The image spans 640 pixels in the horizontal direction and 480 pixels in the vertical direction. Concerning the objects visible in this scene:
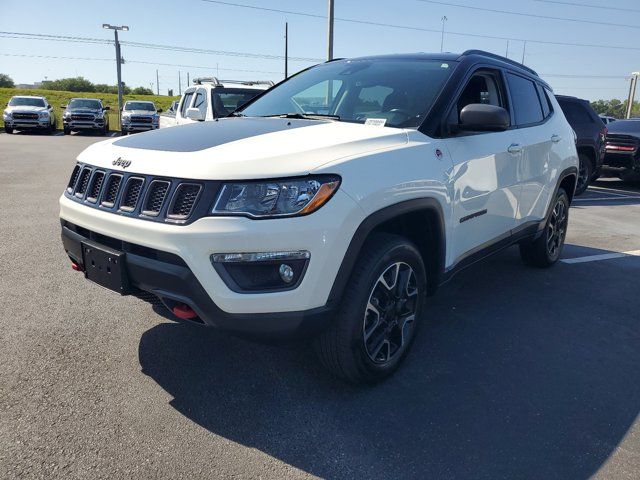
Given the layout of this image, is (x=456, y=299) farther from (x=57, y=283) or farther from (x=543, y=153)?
(x=57, y=283)

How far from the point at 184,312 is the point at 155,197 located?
0.55 metres

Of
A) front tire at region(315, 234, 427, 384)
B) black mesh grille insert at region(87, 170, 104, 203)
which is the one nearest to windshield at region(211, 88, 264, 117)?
black mesh grille insert at region(87, 170, 104, 203)

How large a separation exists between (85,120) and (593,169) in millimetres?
22462

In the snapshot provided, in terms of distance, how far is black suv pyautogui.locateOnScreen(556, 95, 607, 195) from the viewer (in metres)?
10.3

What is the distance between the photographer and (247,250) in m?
2.24

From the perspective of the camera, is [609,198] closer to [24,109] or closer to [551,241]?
[551,241]

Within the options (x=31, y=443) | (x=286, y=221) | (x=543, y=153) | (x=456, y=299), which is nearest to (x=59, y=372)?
(x=31, y=443)

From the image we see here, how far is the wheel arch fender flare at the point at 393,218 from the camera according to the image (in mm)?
2438

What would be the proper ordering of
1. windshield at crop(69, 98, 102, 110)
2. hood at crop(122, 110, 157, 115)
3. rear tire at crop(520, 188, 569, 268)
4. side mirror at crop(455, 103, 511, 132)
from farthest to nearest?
windshield at crop(69, 98, 102, 110)
hood at crop(122, 110, 157, 115)
rear tire at crop(520, 188, 569, 268)
side mirror at crop(455, 103, 511, 132)

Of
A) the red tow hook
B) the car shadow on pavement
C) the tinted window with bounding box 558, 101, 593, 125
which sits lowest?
the car shadow on pavement

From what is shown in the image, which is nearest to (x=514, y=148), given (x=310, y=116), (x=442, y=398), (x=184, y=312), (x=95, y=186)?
(x=310, y=116)

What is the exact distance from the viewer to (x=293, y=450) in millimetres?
2369

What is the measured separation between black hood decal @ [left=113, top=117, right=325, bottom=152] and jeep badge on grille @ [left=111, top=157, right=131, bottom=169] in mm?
123

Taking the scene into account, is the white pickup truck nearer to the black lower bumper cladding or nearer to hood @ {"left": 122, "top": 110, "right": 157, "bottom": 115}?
Result: the black lower bumper cladding
